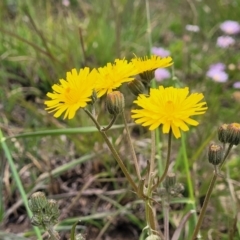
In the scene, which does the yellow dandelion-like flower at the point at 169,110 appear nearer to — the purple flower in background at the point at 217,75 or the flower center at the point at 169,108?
the flower center at the point at 169,108

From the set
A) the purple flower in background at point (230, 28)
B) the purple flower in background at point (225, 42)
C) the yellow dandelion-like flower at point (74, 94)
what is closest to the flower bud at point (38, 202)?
the yellow dandelion-like flower at point (74, 94)

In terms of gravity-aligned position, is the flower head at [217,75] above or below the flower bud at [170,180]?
below

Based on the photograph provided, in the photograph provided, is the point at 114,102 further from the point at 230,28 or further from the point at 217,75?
the point at 230,28

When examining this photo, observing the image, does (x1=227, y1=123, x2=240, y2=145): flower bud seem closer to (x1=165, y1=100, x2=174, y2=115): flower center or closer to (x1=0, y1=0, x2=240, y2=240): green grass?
(x1=165, y1=100, x2=174, y2=115): flower center

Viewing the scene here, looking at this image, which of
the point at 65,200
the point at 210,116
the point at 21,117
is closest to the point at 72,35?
the point at 21,117

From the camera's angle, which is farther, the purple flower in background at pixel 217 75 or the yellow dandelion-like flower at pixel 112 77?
the purple flower in background at pixel 217 75

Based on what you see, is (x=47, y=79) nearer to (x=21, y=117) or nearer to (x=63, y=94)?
(x=21, y=117)

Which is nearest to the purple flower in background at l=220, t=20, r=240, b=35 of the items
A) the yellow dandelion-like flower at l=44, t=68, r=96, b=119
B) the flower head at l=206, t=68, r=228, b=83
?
the flower head at l=206, t=68, r=228, b=83
